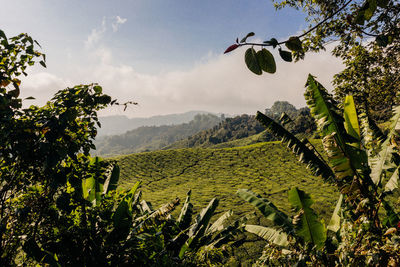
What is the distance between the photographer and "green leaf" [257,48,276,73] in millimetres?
989

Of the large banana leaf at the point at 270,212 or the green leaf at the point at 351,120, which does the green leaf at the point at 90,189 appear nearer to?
the large banana leaf at the point at 270,212

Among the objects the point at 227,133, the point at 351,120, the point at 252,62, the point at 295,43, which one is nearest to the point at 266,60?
the point at 252,62

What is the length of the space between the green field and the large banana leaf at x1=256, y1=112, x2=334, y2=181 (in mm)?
3077

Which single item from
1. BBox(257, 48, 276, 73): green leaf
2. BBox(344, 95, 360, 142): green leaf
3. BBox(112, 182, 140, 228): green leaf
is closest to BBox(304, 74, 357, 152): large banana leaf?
BBox(344, 95, 360, 142): green leaf

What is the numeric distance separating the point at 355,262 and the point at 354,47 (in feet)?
17.1

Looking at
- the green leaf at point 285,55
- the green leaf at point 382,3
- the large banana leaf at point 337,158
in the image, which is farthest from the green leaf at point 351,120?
the green leaf at point 285,55

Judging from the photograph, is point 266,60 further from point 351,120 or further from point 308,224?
point 351,120

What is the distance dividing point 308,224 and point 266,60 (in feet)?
10.7

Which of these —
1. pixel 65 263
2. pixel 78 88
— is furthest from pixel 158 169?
pixel 78 88

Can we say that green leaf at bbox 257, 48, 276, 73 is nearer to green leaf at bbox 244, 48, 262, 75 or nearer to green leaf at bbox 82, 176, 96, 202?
green leaf at bbox 244, 48, 262, 75

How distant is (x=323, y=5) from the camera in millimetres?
5148

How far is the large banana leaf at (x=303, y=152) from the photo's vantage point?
3.81 m

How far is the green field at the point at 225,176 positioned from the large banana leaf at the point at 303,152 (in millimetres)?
3077

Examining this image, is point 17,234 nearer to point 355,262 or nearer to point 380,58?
point 355,262
